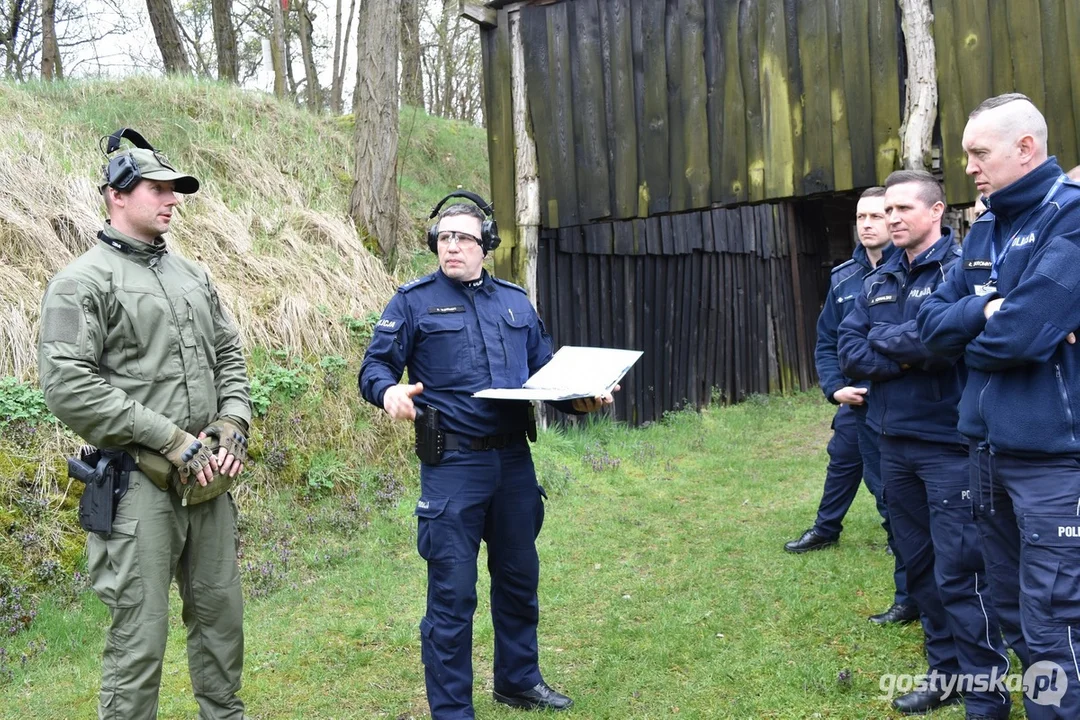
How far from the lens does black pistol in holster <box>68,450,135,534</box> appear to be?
347 centimetres

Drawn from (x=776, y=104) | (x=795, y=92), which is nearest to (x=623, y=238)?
(x=776, y=104)

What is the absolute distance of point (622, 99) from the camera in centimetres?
880

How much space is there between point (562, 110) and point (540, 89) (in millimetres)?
312

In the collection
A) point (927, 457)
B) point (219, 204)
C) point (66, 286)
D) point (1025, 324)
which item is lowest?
point (927, 457)

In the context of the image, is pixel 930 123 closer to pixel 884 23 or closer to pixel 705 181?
pixel 884 23

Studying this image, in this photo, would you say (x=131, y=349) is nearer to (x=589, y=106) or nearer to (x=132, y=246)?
(x=132, y=246)

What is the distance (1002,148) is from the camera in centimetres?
315

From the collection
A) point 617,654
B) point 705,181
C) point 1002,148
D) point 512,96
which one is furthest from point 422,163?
point 1002,148

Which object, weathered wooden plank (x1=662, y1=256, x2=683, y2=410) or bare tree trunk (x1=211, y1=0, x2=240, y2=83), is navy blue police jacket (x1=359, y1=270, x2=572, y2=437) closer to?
weathered wooden plank (x1=662, y1=256, x2=683, y2=410)

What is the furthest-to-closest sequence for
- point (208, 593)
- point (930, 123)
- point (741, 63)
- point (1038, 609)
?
point (741, 63) → point (930, 123) → point (208, 593) → point (1038, 609)

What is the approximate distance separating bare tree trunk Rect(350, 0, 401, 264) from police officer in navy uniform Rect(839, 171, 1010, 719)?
7.39m

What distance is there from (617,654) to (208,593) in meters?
2.10

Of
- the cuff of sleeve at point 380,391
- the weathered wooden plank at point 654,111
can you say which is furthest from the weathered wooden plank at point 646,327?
the cuff of sleeve at point 380,391

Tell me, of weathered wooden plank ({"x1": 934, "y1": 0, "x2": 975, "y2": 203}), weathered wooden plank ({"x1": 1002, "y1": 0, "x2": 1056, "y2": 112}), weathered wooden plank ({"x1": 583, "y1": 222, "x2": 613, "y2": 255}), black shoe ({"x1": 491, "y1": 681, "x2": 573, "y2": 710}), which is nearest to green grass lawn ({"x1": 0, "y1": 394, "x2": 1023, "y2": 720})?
black shoe ({"x1": 491, "y1": 681, "x2": 573, "y2": 710})
